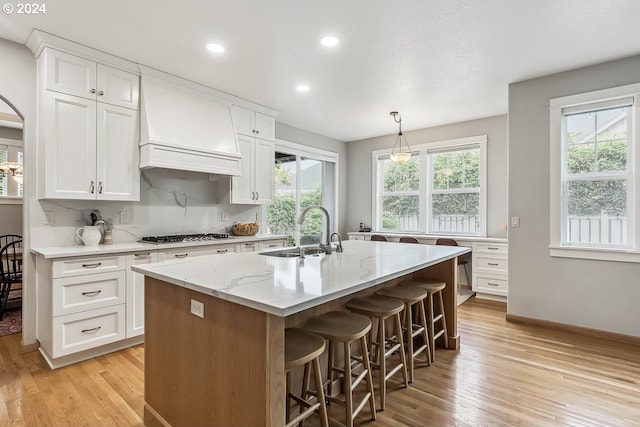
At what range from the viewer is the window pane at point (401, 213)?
225 inches

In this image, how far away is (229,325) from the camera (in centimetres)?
139

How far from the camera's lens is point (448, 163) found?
5332 mm

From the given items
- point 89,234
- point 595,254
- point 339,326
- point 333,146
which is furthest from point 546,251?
point 89,234

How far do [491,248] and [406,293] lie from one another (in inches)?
106

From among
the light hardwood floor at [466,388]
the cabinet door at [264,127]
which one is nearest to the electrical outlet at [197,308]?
the light hardwood floor at [466,388]

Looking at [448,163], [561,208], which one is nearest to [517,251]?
[561,208]

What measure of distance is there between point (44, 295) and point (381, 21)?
3537mm

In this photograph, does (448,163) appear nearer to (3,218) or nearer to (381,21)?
(381,21)

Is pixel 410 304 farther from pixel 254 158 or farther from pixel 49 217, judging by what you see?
pixel 49 217

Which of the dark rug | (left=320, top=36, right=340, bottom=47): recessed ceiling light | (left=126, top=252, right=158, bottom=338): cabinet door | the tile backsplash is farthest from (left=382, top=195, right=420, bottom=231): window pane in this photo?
the dark rug

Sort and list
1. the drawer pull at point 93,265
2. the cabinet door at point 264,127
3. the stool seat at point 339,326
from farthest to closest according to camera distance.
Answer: the cabinet door at point 264,127 < the drawer pull at point 93,265 < the stool seat at point 339,326

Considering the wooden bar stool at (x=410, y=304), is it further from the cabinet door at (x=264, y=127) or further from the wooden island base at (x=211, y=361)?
the cabinet door at (x=264, y=127)

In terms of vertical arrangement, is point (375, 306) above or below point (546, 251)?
below

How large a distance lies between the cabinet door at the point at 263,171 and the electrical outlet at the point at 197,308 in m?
2.87
